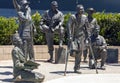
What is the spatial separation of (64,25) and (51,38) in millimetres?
1960

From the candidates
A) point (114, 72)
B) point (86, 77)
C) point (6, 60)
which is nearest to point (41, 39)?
point (6, 60)

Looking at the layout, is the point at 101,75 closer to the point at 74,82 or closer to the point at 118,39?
the point at 74,82

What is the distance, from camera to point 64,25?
63.4 feet

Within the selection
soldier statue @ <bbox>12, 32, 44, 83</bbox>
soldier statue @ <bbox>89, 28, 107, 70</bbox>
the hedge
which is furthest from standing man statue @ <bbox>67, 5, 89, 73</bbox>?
the hedge

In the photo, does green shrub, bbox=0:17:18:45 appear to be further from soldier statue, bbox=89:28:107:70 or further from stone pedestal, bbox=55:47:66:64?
soldier statue, bbox=89:28:107:70

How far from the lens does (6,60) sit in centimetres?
1784

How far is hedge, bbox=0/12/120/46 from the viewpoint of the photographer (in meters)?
18.8

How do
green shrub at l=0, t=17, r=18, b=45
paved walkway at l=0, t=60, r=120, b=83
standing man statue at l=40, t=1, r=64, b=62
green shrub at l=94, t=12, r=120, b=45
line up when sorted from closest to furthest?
paved walkway at l=0, t=60, r=120, b=83 → standing man statue at l=40, t=1, r=64, b=62 → green shrub at l=0, t=17, r=18, b=45 → green shrub at l=94, t=12, r=120, b=45

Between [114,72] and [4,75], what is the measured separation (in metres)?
3.33

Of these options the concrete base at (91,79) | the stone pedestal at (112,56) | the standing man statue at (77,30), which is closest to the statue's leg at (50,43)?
the stone pedestal at (112,56)

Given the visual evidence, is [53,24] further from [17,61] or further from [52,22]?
[17,61]

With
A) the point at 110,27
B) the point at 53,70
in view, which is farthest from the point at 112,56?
the point at 53,70

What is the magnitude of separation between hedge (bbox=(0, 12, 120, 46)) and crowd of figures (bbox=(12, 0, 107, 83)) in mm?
1625

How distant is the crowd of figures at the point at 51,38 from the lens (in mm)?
11969
